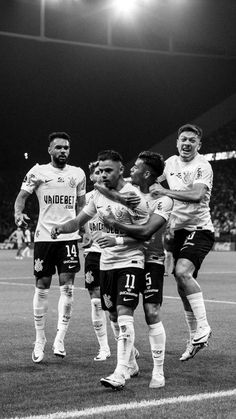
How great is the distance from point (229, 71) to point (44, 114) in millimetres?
12553

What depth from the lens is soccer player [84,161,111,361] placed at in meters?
7.02

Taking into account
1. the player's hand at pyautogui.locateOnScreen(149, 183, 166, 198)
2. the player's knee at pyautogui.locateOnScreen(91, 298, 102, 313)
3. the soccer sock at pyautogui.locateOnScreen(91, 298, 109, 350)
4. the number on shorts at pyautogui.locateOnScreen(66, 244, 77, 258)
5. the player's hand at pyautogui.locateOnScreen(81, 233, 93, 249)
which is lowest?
the soccer sock at pyautogui.locateOnScreen(91, 298, 109, 350)

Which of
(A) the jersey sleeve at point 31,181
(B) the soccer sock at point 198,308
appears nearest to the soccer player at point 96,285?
(A) the jersey sleeve at point 31,181

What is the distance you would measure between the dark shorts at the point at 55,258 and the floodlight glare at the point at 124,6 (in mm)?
24470

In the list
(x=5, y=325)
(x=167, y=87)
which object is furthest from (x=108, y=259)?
(x=167, y=87)

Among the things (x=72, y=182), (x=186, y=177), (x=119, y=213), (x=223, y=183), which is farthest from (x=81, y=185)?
(x=223, y=183)

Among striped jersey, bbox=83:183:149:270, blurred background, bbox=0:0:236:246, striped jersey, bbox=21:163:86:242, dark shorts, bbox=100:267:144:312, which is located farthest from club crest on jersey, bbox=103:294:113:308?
blurred background, bbox=0:0:236:246

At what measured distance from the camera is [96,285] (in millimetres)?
7301

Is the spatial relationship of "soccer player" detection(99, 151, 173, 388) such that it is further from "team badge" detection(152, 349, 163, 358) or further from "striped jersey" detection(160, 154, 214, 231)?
"striped jersey" detection(160, 154, 214, 231)

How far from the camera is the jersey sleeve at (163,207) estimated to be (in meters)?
5.65

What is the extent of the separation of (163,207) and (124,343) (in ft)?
3.96

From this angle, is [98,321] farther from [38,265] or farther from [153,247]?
[153,247]

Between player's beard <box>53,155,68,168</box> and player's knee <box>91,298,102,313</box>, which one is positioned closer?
player's knee <box>91,298,102,313</box>

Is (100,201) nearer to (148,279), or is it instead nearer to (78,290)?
(148,279)
